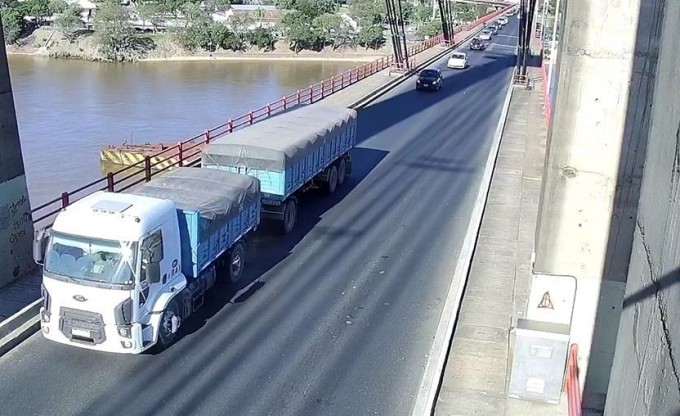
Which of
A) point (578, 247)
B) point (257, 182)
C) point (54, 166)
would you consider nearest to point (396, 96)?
point (54, 166)

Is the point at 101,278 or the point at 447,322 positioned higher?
the point at 101,278

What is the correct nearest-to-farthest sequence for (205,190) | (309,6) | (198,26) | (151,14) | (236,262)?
1. (205,190)
2. (236,262)
3. (198,26)
4. (151,14)
5. (309,6)

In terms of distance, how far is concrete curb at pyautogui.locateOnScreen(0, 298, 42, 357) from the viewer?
11266 mm

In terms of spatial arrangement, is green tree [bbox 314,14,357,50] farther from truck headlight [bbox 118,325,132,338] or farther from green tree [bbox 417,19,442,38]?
truck headlight [bbox 118,325,132,338]

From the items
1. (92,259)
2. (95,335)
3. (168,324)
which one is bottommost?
(168,324)

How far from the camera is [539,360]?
9.18m

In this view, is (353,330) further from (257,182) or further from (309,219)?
(309,219)

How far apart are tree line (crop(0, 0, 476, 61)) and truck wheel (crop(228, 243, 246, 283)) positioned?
78.5 metres

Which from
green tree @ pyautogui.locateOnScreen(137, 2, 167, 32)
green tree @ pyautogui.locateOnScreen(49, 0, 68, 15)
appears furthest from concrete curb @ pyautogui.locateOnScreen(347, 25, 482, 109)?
green tree @ pyautogui.locateOnScreen(49, 0, 68, 15)

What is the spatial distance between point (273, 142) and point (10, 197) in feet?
19.3

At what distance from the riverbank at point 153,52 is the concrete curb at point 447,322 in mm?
75298

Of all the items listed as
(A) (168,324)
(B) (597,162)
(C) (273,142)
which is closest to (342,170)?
(C) (273,142)

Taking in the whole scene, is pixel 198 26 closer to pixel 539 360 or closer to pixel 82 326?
pixel 82 326

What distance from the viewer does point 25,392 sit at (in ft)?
33.2
